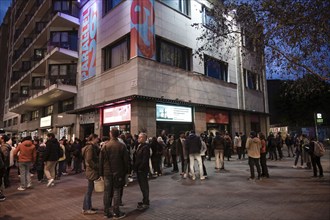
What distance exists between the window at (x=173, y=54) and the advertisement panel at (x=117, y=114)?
14.1 feet

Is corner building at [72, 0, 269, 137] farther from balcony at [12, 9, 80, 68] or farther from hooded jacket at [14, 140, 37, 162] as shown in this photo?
hooded jacket at [14, 140, 37, 162]

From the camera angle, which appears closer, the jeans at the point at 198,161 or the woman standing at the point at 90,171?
the woman standing at the point at 90,171

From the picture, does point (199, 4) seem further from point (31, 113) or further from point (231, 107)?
point (31, 113)

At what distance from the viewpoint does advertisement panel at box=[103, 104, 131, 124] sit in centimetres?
1562

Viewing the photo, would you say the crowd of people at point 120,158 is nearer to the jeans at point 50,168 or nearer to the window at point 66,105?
the jeans at point 50,168

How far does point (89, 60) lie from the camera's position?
20375mm

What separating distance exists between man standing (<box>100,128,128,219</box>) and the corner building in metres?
8.96

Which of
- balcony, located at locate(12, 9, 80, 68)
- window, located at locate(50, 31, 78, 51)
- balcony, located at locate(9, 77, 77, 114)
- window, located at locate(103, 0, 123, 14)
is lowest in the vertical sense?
balcony, located at locate(9, 77, 77, 114)

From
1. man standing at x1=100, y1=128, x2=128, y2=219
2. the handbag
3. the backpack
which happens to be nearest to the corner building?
the backpack

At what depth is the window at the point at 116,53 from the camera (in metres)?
17.2

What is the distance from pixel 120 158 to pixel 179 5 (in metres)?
17.1

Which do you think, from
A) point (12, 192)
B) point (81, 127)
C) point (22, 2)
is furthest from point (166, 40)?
point (22, 2)

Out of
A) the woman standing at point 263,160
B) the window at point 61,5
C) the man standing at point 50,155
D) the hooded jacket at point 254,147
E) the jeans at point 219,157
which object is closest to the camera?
the hooded jacket at point 254,147

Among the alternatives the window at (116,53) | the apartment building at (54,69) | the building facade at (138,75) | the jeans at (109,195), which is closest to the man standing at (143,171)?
the jeans at (109,195)
